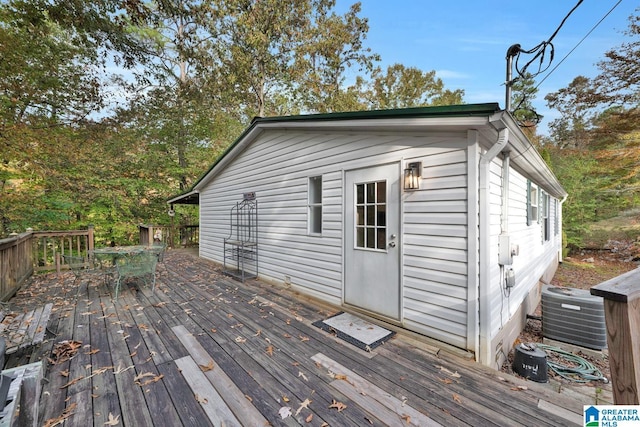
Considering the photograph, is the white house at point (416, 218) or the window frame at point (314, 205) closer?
the white house at point (416, 218)

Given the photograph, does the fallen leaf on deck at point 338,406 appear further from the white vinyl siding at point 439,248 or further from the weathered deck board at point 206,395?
the white vinyl siding at point 439,248

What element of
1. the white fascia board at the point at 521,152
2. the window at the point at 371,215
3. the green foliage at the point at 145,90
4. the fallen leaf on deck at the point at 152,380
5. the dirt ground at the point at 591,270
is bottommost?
the dirt ground at the point at 591,270

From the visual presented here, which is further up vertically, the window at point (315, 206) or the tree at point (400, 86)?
the tree at point (400, 86)

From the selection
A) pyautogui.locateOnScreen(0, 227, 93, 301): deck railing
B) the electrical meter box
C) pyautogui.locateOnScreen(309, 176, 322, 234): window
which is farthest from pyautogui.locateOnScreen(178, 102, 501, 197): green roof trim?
pyautogui.locateOnScreen(0, 227, 93, 301): deck railing

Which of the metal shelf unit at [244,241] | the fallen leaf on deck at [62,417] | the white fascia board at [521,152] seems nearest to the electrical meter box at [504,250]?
the white fascia board at [521,152]

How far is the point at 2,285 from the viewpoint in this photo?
4355mm

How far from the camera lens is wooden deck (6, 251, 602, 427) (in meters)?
2.01

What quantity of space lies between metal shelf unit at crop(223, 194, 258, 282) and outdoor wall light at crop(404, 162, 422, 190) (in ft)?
13.0

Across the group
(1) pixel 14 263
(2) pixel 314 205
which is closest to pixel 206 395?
(2) pixel 314 205

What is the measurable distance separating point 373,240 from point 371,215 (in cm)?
36

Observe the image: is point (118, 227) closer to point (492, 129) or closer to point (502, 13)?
point (492, 129)

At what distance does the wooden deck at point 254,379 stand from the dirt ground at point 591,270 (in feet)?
4.17

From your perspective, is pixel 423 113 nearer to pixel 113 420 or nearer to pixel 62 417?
pixel 113 420

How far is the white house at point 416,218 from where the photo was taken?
2822 millimetres
